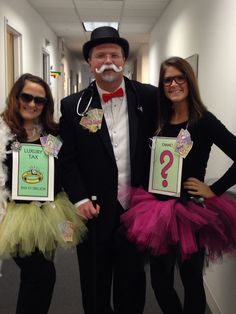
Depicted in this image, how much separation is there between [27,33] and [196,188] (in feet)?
16.5

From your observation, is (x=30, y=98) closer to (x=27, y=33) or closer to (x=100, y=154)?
(x=100, y=154)

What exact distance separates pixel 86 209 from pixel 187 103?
765mm

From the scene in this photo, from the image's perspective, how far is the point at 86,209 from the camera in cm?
195

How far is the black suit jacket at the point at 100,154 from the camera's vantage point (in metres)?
1.98

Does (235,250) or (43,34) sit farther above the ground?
(43,34)

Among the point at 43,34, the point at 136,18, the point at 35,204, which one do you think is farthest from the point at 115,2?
the point at 35,204

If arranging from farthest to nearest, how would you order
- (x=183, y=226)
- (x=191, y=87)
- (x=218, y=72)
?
(x=218, y=72), (x=191, y=87), (x=183, y=226)

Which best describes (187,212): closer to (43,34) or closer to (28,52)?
(28,52)

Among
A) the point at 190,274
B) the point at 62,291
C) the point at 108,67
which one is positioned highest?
the point at 108,67

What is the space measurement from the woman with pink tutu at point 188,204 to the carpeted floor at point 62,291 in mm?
846

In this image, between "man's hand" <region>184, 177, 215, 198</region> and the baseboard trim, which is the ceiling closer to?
the baseboard trim

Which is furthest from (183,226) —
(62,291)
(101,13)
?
(101,13)

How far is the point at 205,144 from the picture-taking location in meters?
1.81

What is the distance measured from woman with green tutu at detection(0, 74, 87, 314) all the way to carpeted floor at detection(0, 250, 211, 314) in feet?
1.46
